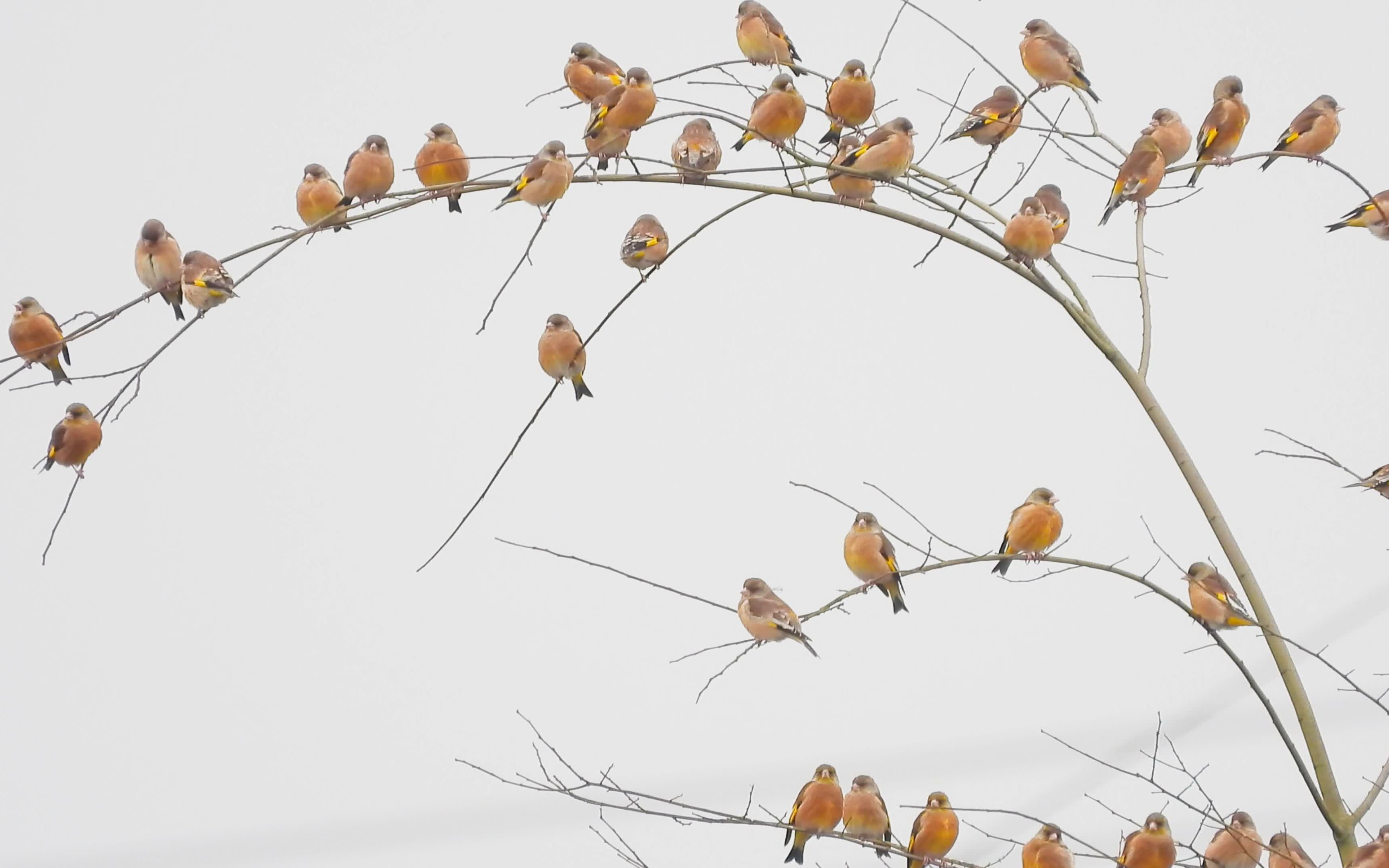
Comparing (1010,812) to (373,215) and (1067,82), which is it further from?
(1067,82)

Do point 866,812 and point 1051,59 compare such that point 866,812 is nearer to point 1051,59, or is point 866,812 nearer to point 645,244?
point 645,244

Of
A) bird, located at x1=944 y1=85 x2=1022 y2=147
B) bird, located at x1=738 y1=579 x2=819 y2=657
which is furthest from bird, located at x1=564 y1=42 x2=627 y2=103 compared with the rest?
bird, located at x1=738 y1=579 x2=819 y2=657

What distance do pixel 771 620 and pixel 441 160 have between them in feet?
4.68

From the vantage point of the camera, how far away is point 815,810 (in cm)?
362

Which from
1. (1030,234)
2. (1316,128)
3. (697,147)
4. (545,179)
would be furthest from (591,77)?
(1316,128)

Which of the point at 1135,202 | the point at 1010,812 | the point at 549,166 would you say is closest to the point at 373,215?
the point at 549,166

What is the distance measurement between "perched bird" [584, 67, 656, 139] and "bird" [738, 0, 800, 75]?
72 cm

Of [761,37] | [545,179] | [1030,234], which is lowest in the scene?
[1030,234]

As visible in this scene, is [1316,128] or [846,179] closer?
[846,179]

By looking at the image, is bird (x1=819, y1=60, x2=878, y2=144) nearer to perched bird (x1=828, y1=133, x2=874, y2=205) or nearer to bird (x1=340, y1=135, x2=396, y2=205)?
perched bird (x1=828, y1=133, x2=874, y2=205)

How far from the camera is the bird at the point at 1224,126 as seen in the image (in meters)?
3.87

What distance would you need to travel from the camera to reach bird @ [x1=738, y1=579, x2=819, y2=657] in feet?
10.8

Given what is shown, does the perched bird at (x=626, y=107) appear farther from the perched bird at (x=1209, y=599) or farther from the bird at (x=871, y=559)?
the perched bird at (x=1209, y=599)

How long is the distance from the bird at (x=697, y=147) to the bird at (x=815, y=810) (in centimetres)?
161
